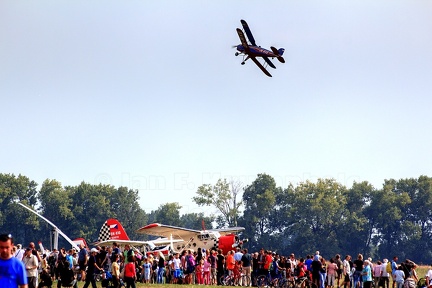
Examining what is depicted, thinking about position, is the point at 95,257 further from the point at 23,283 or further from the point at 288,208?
the point at 288,208

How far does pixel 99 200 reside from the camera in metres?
120

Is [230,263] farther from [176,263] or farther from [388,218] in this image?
[388,218]

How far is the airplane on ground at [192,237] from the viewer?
144 feet

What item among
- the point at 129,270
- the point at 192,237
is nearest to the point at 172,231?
the point at 192,237

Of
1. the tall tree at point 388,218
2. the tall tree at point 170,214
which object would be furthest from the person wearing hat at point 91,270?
the tall tree at point 170,214

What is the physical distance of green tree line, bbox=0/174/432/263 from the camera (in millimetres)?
103562

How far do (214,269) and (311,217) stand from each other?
73.6m

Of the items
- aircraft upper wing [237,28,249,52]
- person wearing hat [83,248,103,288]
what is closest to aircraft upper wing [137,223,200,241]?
aircraft upper wing [237,28,249,52]

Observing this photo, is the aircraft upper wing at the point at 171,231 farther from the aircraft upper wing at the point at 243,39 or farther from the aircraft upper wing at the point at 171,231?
the aircraft upper wing at the point at 243,39

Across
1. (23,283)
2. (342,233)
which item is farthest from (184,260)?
(342,233)

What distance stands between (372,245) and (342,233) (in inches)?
363

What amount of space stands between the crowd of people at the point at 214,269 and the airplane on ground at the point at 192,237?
27.7 feet

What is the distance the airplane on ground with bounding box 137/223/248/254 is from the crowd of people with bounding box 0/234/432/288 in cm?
846

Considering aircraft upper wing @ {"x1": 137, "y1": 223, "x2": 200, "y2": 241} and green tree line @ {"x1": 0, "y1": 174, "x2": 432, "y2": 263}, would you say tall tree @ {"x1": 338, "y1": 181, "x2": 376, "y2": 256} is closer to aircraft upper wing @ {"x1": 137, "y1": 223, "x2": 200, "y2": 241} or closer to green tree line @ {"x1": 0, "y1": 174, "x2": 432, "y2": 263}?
green tree line @ {"x1": 0, "y1": 174, "x2": 432, "y2": 263}
